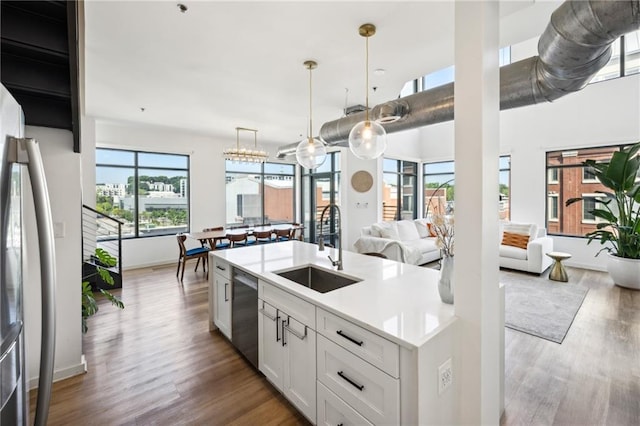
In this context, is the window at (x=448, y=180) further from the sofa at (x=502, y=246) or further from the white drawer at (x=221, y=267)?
the white drawer at (x=221, y=267)

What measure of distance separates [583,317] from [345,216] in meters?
4.30

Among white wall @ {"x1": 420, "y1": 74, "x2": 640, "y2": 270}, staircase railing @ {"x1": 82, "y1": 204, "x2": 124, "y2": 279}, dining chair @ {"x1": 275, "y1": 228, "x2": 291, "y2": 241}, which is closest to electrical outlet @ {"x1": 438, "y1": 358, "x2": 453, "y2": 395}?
staircase railing @ {"x1": 82, "y1": 204, "x2": 124, "y2": 279}

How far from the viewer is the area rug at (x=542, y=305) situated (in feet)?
10.3

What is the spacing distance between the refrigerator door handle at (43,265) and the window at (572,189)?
25.0 ft

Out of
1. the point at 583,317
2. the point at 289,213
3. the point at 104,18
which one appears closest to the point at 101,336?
the point at 104,18

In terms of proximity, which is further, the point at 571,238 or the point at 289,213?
the point at 289,213

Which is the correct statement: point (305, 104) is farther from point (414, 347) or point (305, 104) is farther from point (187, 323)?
point (414, 347)

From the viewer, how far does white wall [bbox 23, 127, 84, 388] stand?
2154 mm

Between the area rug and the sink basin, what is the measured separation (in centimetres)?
227

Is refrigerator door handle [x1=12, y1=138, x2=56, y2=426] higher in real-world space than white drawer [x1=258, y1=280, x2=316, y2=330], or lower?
higher

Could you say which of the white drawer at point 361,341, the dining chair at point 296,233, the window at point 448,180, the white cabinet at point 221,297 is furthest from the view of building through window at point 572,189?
the white cabinet at point 221,297

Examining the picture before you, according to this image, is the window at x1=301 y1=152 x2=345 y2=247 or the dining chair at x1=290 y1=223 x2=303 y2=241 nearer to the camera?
the dining chair at x1=290 y1=223 x2=303 y2=241

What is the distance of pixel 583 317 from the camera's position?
11.2ft

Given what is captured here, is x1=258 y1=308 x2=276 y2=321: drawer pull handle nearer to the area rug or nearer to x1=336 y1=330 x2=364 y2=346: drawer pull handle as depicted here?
x1=336 y1=330 x2=364 y2=346: drawer pull handle
